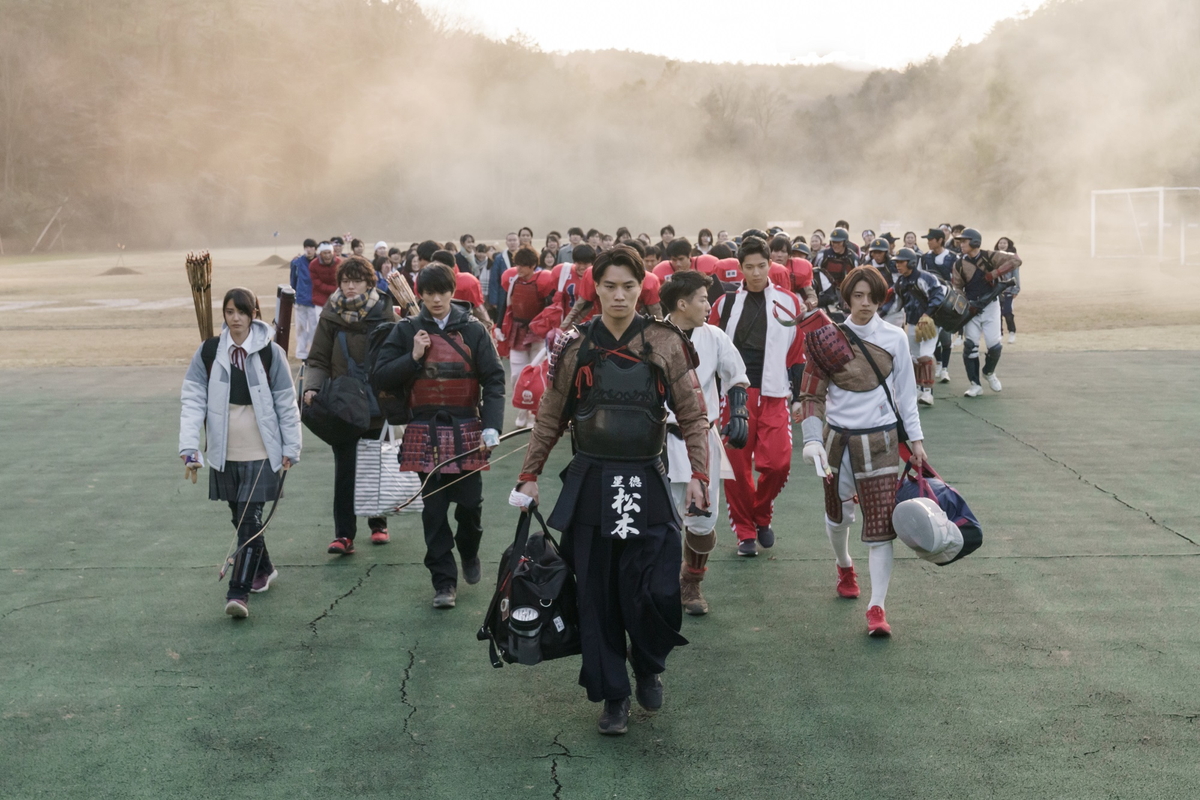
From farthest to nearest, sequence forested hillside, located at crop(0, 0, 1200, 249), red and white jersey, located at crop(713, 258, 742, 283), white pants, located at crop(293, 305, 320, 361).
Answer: forested hillside, located at crop(0, 0, 1200, 249)
white pants, located at crop(293, 305, 320, 361)
red and white jersey, located at crop(713, 258, 742, 283)

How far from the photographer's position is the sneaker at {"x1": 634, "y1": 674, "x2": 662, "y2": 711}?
416 centimetres

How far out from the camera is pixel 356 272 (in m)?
6.04

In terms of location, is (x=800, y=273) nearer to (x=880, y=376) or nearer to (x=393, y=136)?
(x=880, y=376)

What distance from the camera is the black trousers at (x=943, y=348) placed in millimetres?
12771

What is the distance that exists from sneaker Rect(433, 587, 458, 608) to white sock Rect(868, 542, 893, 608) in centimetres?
209

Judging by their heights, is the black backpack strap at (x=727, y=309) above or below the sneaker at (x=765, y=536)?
above

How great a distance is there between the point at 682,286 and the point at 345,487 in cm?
253

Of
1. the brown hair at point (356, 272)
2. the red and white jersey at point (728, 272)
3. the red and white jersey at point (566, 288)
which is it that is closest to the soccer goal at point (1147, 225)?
the red and white jersey at point (566, 288)

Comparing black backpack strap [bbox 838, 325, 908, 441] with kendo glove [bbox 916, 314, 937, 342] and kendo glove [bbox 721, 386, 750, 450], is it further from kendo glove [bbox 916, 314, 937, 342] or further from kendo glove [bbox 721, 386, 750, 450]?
kendo glove [bbox 916, 314, 937, 342]

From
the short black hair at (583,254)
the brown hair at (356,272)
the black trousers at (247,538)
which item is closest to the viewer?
the black trousers at (247,538)

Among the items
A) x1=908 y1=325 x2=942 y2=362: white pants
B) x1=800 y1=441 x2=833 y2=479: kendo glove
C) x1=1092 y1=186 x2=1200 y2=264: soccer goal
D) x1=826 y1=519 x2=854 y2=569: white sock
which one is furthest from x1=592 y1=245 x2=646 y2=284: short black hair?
x1=1092 y1=186 x2=1200 y2=264: soccer goal

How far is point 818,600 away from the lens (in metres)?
5.52

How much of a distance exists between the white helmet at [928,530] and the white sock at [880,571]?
0.38m

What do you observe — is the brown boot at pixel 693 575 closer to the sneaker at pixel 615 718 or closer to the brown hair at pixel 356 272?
the sneaker at pixel 615 718
